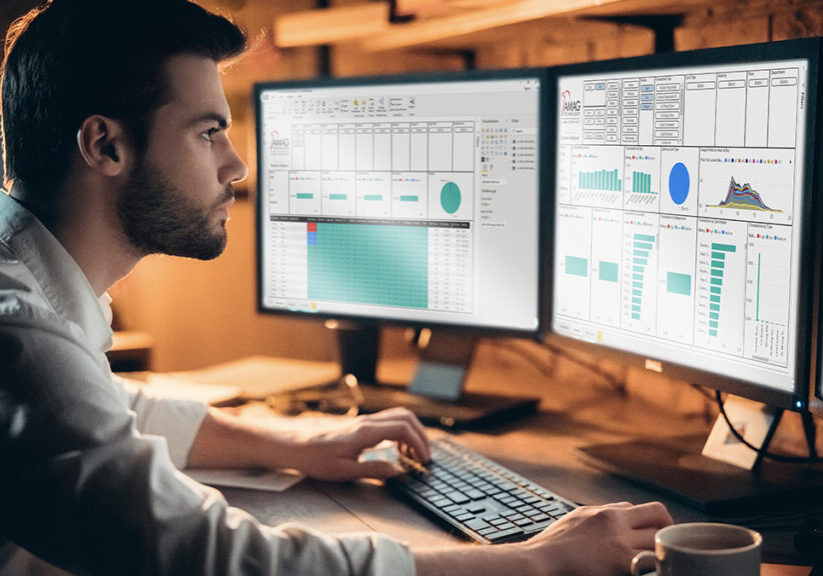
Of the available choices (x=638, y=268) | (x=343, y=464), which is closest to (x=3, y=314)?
(x=343, y=464)

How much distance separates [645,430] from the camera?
4.82 ft

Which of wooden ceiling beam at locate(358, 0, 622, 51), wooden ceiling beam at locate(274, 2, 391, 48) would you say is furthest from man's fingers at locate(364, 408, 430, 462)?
wooden ceiling beam at locate(274, 2, 391, 48)

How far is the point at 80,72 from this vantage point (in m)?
1.06

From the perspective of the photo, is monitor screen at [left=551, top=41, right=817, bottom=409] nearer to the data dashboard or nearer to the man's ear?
the data dashboard

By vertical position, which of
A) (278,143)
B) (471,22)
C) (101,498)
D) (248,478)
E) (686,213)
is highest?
(471,22)

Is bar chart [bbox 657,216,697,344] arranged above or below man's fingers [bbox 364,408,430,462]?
above

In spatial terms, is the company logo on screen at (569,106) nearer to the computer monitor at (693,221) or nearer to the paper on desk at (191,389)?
the computer monitor at (693,221)

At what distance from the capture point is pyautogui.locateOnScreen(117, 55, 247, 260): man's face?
1.10 m

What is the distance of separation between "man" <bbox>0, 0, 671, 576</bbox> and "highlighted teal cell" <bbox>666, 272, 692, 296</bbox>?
34 centimetres

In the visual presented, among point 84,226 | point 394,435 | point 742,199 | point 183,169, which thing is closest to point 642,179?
point 742,199

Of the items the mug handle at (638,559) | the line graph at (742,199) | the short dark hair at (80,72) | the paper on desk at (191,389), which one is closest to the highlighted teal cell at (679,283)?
the line graph at (742,199)

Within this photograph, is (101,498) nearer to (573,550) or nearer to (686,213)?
(573,550)

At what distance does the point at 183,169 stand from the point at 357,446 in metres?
0.44

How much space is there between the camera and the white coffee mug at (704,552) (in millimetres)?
796
